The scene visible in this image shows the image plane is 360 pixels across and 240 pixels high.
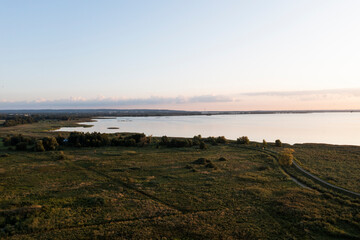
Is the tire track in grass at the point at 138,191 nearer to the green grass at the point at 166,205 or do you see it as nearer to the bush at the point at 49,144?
the green grass at the point at 166,205

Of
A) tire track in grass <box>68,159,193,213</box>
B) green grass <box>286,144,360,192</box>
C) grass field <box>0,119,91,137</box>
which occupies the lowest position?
green grass <box>286,144,360,192</box>

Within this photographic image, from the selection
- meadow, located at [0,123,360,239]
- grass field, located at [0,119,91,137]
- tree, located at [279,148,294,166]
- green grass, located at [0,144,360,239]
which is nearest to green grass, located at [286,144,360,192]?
meadow, located at [0,123,360,239]

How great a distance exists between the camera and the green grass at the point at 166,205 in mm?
16469

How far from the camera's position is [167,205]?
832 inches

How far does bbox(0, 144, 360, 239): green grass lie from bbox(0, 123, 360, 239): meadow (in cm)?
7

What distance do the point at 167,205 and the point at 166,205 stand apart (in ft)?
0.32

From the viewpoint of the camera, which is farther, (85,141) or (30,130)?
(30,130)

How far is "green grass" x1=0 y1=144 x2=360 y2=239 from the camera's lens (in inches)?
648

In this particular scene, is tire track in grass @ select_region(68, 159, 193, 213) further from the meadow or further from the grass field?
the grass field

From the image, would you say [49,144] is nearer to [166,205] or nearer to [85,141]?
[85,141]

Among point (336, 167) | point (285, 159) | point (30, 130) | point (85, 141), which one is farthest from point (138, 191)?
point (30, 130)

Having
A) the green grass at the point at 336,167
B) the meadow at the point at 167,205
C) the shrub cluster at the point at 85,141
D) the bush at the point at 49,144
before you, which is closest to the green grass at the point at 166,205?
the meadow at the point at 167,205

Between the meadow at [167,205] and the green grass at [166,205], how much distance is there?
7 centimetres

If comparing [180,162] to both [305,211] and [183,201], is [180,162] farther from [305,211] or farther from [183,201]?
[305,211]
